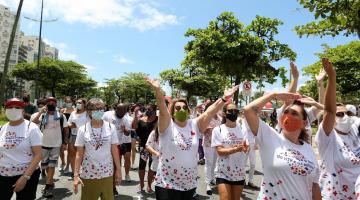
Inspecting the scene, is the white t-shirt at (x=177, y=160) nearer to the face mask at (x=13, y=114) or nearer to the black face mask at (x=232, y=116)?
the black face mask at (x=232, y=116)

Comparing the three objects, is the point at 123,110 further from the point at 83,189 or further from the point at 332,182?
the point at 332,182

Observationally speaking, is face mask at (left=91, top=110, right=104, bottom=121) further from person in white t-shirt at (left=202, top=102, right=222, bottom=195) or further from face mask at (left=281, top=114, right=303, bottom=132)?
person in white t-shirt at (left=202, top=102, right=222, bottom=195)

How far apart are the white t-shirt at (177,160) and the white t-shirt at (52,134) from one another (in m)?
5.07

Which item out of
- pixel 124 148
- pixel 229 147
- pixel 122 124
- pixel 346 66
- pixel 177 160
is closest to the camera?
pixel 177 160

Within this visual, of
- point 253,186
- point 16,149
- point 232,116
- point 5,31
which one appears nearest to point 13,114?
point 16,149

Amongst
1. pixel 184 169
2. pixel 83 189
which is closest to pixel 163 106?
pixel 184 169

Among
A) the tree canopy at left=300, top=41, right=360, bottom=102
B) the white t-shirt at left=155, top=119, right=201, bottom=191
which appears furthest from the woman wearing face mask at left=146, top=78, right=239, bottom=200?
the tree canopy at left=300, top=41, right=360, bottom=102

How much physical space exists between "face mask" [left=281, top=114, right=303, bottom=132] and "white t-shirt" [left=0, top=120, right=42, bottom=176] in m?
3.44

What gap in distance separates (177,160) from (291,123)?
1594 mm

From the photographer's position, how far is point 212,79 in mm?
52969

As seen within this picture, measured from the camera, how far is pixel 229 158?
6484 millimetres

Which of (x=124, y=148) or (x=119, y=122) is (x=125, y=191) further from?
(x=119, y=122)

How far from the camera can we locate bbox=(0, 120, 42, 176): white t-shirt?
561 centimetres

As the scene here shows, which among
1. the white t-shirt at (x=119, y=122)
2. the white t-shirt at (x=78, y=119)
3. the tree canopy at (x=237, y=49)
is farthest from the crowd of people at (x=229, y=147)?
the tree canopy at (x=237, y=49)
